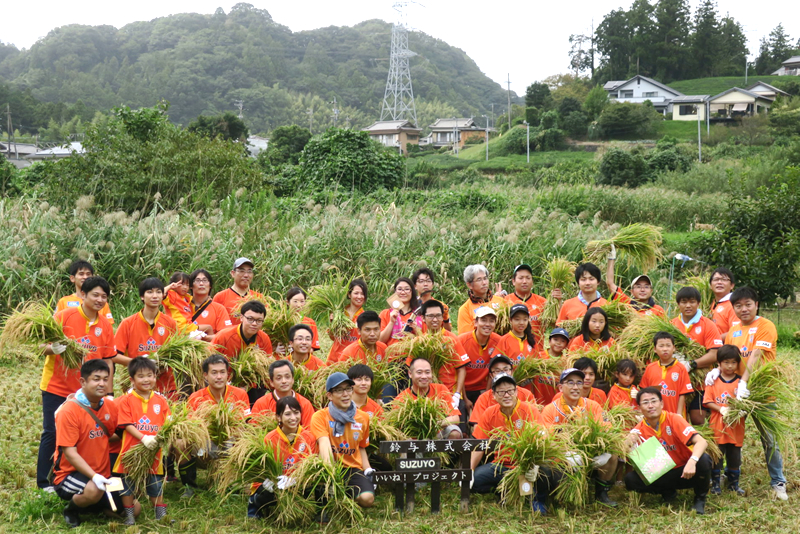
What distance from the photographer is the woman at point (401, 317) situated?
6.59 m

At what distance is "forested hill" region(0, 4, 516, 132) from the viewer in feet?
273

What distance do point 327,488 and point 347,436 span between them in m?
0.50

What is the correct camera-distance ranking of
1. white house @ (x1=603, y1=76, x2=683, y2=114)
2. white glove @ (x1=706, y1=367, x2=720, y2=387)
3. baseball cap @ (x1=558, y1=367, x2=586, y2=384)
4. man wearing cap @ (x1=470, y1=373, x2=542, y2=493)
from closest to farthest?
man wearing cap @ (x1=470, y1=373, x2=542, y2=493) < baseball cap @ (x1=558, y1=367, x2=586, y2=384) < white glove @ (x1=706, y1=367, x2=720, y2=387) < white house @ (x1=603, y1=76, x2=683, y2=114)

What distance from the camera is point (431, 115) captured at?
9556 cm

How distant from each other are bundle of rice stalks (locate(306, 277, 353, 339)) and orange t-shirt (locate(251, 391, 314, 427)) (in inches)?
66.5

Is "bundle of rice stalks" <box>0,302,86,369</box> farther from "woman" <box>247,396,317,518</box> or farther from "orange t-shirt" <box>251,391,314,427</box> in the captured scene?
"woman" <box>247,396,317,518</box>

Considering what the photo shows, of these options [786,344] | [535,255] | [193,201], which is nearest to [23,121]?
[193,201]

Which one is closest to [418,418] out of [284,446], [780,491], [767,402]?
[284,446]

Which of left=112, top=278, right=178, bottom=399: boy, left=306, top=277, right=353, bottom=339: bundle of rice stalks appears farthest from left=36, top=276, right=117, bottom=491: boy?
left=306, top=277, right=353, bottom=339: bundle of rice stalks

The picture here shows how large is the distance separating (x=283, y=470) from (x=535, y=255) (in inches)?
342

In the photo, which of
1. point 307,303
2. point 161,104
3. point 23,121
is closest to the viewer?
point 307,303

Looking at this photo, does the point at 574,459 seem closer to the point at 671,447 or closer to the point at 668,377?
the point at 671,447

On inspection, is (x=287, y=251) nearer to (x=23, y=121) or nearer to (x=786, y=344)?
(x=786, y=344)

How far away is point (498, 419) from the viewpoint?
545 centimetres
